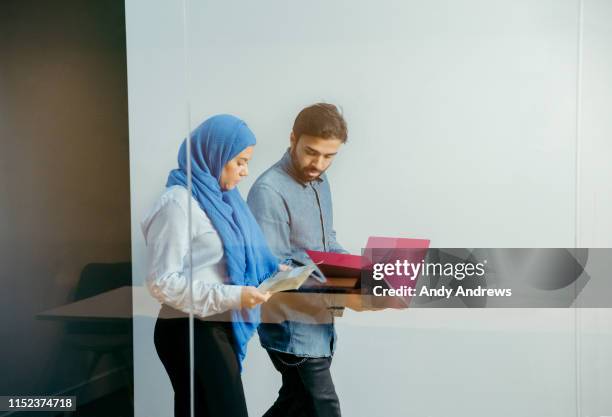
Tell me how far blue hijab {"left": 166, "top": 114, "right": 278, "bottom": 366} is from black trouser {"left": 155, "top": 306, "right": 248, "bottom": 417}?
0.39 ft

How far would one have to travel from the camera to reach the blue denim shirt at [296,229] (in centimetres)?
217

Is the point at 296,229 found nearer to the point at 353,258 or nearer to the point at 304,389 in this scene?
the point at 353,258

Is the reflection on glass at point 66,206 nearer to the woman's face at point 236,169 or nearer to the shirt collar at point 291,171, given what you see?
the woman's face at point 236,169

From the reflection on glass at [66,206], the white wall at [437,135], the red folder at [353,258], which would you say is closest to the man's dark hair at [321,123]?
the white wall at [437,135]

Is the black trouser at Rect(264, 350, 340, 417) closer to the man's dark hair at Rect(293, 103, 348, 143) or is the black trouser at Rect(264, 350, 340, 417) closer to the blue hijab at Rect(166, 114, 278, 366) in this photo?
the blue hijab at Rect(166, 114, 278, 366)

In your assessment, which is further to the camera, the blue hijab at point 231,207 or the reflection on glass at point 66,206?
the reflection on glass at point 66,206

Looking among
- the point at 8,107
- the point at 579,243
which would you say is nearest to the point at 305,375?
the point at 579,243

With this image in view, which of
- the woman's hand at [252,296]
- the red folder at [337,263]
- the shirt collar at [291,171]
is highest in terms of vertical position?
the shirt collar at [291,171]

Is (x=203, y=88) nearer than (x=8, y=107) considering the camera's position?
Yes

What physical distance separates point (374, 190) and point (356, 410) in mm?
941

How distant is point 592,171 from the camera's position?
216 centimetres

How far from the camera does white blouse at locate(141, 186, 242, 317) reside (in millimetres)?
2227

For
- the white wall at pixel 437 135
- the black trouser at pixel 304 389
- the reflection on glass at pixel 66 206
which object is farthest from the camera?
the reflection on glass at pixel 66 206

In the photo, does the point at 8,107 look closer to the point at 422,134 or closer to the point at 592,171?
the point at 422,134
